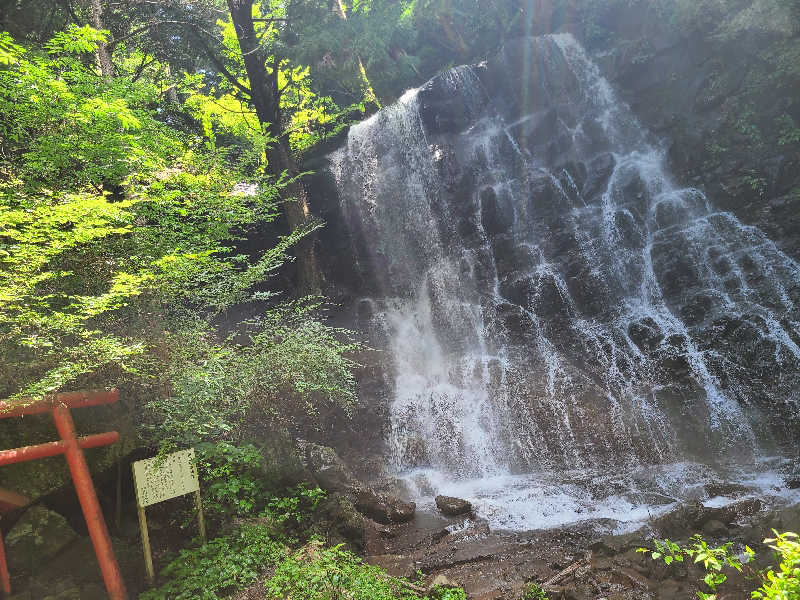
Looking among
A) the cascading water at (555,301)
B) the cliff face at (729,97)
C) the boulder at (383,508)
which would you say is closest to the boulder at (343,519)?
the boulder at (383,508)

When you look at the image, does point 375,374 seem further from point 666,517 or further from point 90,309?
point 90,309

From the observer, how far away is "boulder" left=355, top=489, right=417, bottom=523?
297 inches

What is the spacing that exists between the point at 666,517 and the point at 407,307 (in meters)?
9.14

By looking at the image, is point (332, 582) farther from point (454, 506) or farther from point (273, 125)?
point (273, 125)

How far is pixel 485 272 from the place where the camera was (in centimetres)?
1373

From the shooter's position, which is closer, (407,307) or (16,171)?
(16,171)

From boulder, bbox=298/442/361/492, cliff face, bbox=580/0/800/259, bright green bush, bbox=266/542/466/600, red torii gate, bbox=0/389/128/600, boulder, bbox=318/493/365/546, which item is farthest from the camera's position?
cliff face, bbox=580/0/800/259

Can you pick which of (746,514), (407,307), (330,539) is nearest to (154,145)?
(330,539)

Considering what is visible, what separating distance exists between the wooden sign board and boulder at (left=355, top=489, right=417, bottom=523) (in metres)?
3.17

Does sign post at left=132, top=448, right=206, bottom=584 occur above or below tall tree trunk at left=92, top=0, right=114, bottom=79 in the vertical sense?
below

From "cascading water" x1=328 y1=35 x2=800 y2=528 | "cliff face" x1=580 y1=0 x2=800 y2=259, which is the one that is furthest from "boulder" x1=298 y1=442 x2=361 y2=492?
"cliff face" x1=580 y1=0 x2=800 y2=259

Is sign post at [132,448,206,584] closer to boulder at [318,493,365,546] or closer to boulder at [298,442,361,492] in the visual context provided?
boulder at [318,493,365,546]

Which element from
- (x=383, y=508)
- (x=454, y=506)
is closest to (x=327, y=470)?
(x=383, y=508)

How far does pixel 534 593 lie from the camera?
499cm
